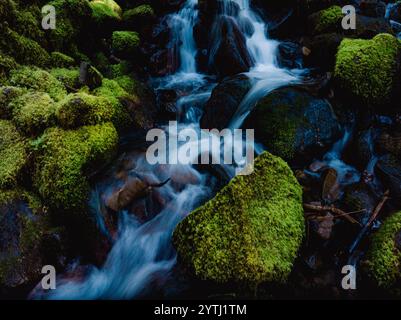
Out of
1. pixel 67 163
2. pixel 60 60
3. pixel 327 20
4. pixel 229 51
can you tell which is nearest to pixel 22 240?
pixel 67 163

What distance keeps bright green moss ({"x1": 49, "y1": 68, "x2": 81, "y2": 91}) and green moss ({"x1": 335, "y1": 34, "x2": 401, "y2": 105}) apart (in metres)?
4.80

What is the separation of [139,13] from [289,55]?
457 cm

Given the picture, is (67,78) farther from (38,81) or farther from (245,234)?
(245,234)

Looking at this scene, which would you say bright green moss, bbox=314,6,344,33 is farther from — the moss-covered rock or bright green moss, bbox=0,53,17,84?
bright green moss, bbox=0,53,17,84

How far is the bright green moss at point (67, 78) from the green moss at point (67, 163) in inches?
59.5

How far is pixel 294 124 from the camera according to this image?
5.27 m

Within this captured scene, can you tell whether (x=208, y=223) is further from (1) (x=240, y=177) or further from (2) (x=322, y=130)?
(2) (x=322, y=130)

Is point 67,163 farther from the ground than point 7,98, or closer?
closer

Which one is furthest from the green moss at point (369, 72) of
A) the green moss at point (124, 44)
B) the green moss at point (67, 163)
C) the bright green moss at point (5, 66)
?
the bright green moss at point (5, 66)

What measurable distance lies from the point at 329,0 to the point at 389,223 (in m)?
Result: 7.35

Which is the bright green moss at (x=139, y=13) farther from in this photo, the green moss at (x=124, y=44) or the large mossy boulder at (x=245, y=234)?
the large mossy boulder at (x=245, y=234)

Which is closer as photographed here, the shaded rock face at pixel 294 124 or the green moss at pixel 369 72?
the shaded rock face at pixel 294 124

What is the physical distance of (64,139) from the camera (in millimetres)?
4430

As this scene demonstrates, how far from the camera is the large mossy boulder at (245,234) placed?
136 inches
